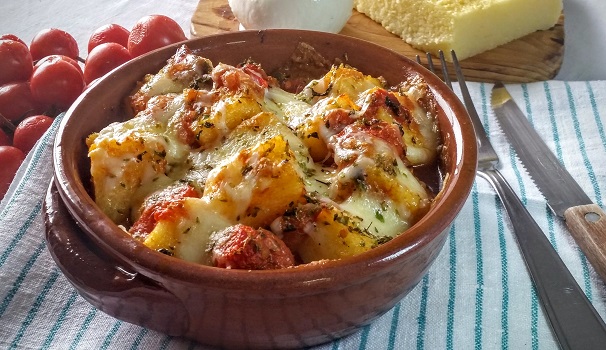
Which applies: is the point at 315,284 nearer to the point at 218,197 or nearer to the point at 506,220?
the point at 218,197

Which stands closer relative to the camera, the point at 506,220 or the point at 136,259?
the point at 136,259

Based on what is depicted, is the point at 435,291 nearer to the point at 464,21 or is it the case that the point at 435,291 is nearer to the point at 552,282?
the point at 552,282

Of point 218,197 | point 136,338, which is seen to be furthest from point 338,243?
point 136,338

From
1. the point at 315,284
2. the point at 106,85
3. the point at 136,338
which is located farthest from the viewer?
the point at 106,85

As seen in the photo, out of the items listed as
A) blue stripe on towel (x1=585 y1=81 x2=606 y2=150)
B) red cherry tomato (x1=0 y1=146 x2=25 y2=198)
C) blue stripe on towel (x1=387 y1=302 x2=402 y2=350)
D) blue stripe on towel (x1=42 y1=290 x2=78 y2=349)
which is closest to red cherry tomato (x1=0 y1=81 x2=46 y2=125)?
red cherry tomato (x1=0 y1=146 x2=25 y2=198)

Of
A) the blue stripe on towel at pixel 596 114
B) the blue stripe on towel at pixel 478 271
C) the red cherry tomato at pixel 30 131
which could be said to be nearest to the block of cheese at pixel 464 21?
the blue stripe on towel at pixel 596 114

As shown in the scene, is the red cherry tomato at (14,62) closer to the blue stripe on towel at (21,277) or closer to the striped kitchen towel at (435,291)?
the striped kitchen towel at (435,291)

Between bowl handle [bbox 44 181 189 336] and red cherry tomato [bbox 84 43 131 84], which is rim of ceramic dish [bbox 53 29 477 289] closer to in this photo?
bowl handle [bbox 44 181 189 336]
